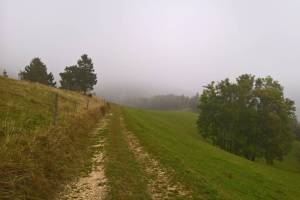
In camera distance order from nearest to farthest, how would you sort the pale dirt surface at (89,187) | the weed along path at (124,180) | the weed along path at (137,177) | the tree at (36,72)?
1. the pale dirt surface at (89,187)
2. the weed along path at (124,180)
3. the weed along path at (137,177)
4. the tree at (36,72)

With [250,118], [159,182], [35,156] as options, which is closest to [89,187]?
[35,156]

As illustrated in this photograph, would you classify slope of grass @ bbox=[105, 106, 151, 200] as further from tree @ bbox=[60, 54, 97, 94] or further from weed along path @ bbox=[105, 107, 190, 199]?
tree @ bbox=[60, 54, 97, 94]

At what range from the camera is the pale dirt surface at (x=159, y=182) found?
10.1m

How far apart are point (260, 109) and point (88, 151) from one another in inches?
1512

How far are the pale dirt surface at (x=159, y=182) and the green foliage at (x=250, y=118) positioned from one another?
112 ft

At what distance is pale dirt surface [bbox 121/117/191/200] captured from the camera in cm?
1010

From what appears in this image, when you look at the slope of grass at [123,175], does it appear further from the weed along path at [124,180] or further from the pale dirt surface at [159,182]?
the pale dirt surface at [159,182]

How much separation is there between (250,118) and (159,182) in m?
38.5

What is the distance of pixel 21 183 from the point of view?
8383 millimetres

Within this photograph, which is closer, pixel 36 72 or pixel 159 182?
pixel 159 182

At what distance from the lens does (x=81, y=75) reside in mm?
78312

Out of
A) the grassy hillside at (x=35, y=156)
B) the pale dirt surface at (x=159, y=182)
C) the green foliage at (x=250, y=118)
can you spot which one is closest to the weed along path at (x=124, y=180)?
the pale dirt surface at (x=159, y=182)

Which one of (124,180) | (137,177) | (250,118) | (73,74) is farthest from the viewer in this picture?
(73,74)

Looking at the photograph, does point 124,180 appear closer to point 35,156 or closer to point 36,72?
point 35,156
